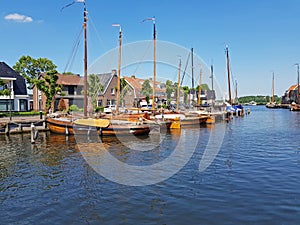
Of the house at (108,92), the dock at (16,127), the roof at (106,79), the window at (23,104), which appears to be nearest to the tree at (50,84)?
the window at (23,104)

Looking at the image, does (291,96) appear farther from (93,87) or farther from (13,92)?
(13,92)

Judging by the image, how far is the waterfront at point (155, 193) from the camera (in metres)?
9.50

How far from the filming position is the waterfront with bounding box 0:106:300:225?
31.2 feet

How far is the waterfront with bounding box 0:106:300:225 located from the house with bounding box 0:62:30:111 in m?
31.3

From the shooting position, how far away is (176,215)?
959 centimetres

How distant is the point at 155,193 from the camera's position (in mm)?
11766

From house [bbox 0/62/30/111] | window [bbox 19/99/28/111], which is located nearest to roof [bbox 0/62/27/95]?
house [bbox 0/62/30/111]

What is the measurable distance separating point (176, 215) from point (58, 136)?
22.9m

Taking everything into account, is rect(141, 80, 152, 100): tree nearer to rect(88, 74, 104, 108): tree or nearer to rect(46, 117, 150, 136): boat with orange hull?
rect(88, 74, 104, 108): tree

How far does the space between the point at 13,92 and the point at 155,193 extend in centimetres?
4393

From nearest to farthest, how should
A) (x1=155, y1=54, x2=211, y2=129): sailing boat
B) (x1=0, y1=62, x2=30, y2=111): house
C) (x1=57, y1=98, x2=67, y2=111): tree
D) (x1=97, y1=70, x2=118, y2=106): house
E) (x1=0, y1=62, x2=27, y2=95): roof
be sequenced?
(x1=155, y1=54, x2=211, y2=129): sailing boat, (x1=0, y1=62, x2=30, y2=111): house, (x1=0, y1=62, x2=27, y2=95): roof, (x1=57, y1=98, x2=67, y2=111): tree, (x1=97, y1=70, x2=118, y2=106): house

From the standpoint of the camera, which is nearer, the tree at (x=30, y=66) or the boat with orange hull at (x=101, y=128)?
the boat with orange hull at (x=101, y=128)

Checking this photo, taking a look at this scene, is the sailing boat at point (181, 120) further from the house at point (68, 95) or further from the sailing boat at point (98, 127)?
the house at point (68, 95)

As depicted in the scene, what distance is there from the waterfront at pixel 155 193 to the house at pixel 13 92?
103 ft
